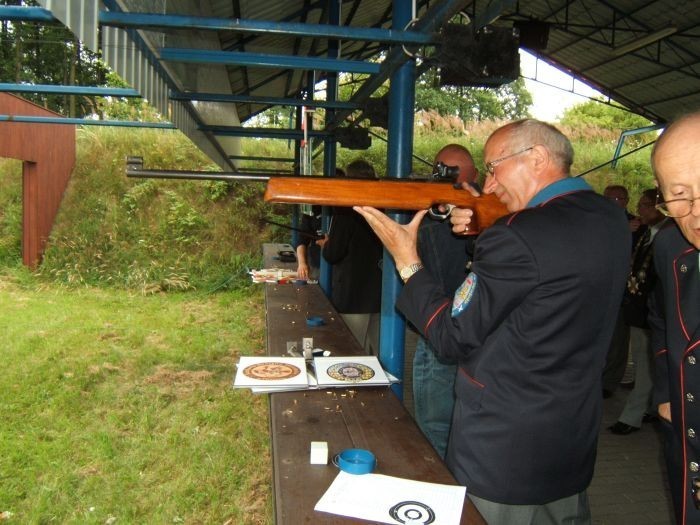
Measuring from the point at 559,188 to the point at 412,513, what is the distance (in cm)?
97

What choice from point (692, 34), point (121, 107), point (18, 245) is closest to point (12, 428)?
point (18, 245)

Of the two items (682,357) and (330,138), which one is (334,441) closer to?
(682,357)

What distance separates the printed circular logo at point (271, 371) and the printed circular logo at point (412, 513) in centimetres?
91

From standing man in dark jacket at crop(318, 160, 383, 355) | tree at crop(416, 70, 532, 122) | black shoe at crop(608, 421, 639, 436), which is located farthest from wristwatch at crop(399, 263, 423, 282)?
tree at crop(416, 70, 532, 122)

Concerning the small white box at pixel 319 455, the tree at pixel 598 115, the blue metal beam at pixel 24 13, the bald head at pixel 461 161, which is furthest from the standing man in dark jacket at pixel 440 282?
the tree at pixel 598 115

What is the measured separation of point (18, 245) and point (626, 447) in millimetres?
11538

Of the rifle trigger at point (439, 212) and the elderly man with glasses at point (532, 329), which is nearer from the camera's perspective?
the elderly man with glasses at point (532, 329)

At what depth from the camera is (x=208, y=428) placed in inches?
176

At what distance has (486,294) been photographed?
1411 millimetres

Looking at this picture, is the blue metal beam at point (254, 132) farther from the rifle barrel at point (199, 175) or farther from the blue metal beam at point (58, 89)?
the rifle barrel at point (199, 175)

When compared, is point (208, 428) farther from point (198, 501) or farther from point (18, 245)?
point (18, 245)

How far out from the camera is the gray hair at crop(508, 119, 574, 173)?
1.57m

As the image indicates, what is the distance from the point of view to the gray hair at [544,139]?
1574 millimetres

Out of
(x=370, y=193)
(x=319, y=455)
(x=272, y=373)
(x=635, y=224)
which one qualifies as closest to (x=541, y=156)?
(x=370, y=193)
